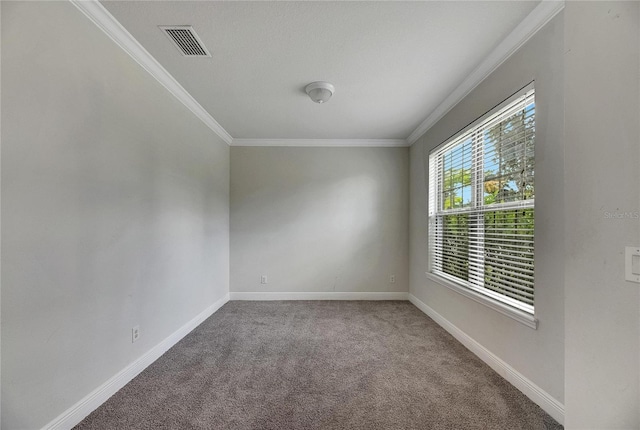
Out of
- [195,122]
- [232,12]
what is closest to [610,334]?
[232,12]

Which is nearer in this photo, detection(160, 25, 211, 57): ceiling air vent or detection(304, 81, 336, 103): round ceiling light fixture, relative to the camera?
detection(160, 25, 211, 57): ceiling air vent

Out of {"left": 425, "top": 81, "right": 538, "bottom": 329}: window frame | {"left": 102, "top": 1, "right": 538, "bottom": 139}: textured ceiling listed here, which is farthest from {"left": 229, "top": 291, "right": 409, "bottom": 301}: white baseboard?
{"left": 102, "top": 1, "right": 538, "bottom": 139}: textured ceiling

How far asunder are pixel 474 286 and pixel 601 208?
1.75 m

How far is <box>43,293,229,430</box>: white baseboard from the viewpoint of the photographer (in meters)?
1.48

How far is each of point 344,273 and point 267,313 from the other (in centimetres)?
135

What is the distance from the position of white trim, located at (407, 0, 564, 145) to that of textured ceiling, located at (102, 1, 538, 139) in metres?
0.05

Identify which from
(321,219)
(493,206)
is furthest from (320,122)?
(493,206)

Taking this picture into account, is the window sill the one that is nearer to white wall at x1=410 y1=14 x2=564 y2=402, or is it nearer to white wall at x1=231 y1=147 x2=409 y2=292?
white wall at x1=410 y1=14 x2=564 y2=402

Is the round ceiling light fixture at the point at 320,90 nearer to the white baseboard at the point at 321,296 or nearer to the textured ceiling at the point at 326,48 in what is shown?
the textured ceiling at the point at 326,48

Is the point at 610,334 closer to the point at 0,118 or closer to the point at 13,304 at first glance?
the point at 13,304

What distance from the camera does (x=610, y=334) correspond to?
91cm

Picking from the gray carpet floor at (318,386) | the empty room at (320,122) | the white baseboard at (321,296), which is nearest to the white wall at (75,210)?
the empty room at (320,122)

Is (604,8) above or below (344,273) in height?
above

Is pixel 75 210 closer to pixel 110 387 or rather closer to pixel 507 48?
pixel 110 387
